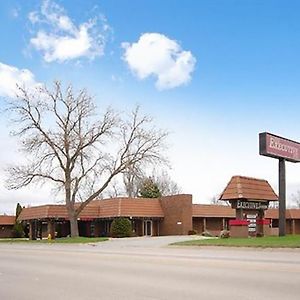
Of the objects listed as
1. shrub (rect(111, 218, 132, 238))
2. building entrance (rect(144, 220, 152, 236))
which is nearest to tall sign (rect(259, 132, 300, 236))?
shrub (rect(111, 218, 132, 238))

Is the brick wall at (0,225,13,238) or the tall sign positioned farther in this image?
the brick wall at (0,225,13,238)

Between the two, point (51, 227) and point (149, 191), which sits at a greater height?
point (149, 191)

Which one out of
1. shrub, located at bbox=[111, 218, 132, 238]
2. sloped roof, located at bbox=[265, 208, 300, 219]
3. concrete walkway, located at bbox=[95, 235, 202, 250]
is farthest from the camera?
sloped roof, located at bbox=[265, 208, 300, 219]

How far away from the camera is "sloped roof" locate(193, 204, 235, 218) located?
5706 centimetres

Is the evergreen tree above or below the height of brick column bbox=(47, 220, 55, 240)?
above

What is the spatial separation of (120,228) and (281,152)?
2149cm

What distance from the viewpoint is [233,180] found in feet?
128

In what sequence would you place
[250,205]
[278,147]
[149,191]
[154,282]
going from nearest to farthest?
[154,282] → [278,147] → [250,205] → [149,191]

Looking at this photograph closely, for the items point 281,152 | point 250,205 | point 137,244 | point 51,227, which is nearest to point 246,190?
point 250,205

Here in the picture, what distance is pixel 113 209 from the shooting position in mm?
54500

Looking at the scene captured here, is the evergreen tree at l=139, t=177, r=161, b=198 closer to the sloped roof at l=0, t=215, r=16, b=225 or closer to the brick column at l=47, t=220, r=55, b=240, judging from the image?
the brick column at l=47, t=220, r=55, b=240

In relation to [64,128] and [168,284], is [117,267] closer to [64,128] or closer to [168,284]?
[168,284]

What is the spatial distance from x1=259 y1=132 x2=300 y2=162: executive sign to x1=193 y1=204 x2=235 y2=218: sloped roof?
21.8 meters

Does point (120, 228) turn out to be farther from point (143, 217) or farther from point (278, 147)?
point (278, 147)
